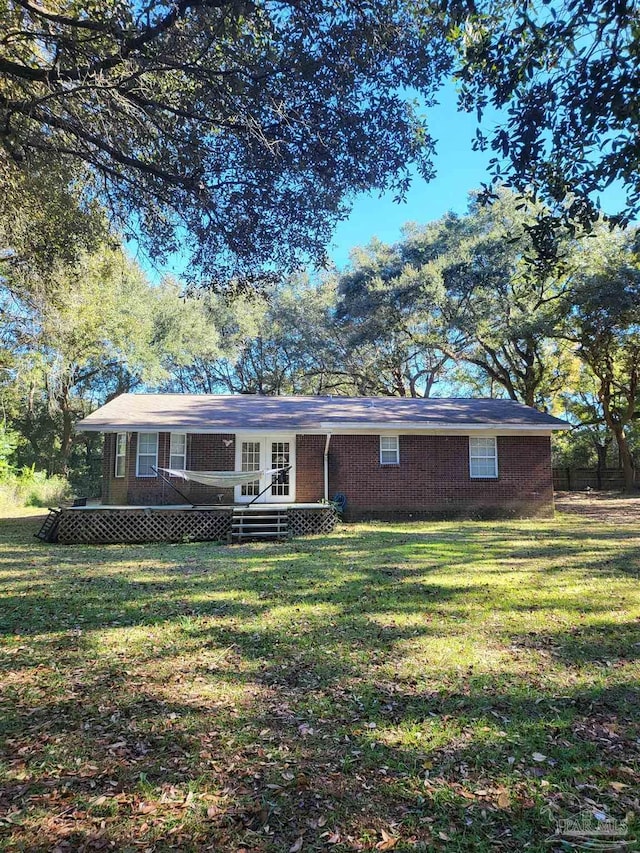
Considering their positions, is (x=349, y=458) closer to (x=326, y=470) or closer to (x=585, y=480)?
(x=326, y=470)

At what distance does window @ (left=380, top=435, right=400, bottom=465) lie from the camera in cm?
1527

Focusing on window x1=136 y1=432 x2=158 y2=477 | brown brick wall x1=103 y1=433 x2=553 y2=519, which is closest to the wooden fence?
brown brick wall x1=103 y1=433 x2=553 y2=519

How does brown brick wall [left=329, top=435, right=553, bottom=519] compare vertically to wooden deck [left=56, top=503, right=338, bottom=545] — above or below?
above

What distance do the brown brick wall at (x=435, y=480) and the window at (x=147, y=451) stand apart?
16.6ft

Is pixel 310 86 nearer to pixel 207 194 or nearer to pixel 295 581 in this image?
pixel 207 194

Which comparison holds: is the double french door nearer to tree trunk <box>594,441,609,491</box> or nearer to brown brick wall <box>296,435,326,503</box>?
brown brick wall <box>296,435,326,503</box>

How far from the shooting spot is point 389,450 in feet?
50.2

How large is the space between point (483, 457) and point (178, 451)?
9084mm

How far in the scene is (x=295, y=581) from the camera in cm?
720

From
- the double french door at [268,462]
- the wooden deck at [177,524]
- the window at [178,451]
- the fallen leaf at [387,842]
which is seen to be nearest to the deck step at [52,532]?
the wooden deck at [177,524]

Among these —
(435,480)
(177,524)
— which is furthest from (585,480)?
(177,524)

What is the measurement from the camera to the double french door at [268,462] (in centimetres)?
1491

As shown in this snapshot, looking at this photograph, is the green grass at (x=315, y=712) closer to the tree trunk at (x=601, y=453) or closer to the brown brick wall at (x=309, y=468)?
the brown brick wall at (x=309, y=468)

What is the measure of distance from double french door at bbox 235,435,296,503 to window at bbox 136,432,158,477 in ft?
7.65
